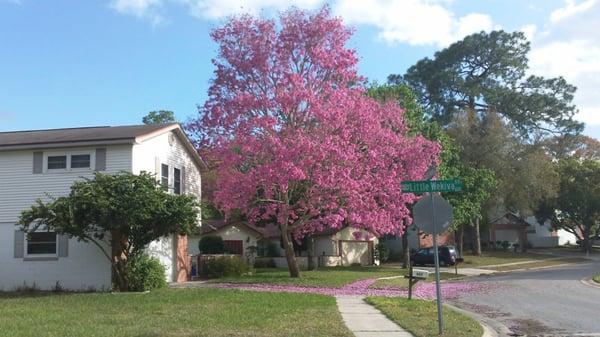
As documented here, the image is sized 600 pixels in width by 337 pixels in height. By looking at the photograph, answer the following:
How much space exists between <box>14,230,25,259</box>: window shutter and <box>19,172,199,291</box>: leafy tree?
836 mm

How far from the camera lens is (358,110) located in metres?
26.1

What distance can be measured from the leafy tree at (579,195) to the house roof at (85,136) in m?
46.1

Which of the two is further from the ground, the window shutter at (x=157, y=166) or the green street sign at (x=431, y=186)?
the window shutter at (x=157, y=166)

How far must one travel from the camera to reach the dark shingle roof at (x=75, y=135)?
2203 centimetres

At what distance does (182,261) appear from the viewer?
2652 centimetres

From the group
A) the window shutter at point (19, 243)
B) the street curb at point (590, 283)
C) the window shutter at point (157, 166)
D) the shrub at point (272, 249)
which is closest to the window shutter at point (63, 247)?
the window shutter at point (19, 243)

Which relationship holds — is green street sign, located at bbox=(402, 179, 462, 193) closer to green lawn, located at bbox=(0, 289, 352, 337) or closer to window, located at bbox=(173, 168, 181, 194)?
green lawn, located at bbox=(0, 289, 352, 337)

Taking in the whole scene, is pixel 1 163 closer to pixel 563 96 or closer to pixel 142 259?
pixel 142 259

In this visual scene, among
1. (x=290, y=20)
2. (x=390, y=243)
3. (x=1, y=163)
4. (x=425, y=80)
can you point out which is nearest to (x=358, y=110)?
(x=290, y=20)

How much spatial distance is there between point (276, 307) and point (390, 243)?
1547 inches

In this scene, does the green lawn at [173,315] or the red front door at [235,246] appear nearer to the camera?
the green lawn at [173,315]

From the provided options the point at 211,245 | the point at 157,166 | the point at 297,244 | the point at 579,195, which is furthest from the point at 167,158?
the point at 579,195

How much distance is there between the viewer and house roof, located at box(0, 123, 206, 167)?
2189 cm

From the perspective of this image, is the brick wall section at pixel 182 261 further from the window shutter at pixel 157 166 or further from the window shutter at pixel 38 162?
the window shutter at pixel 38 162
